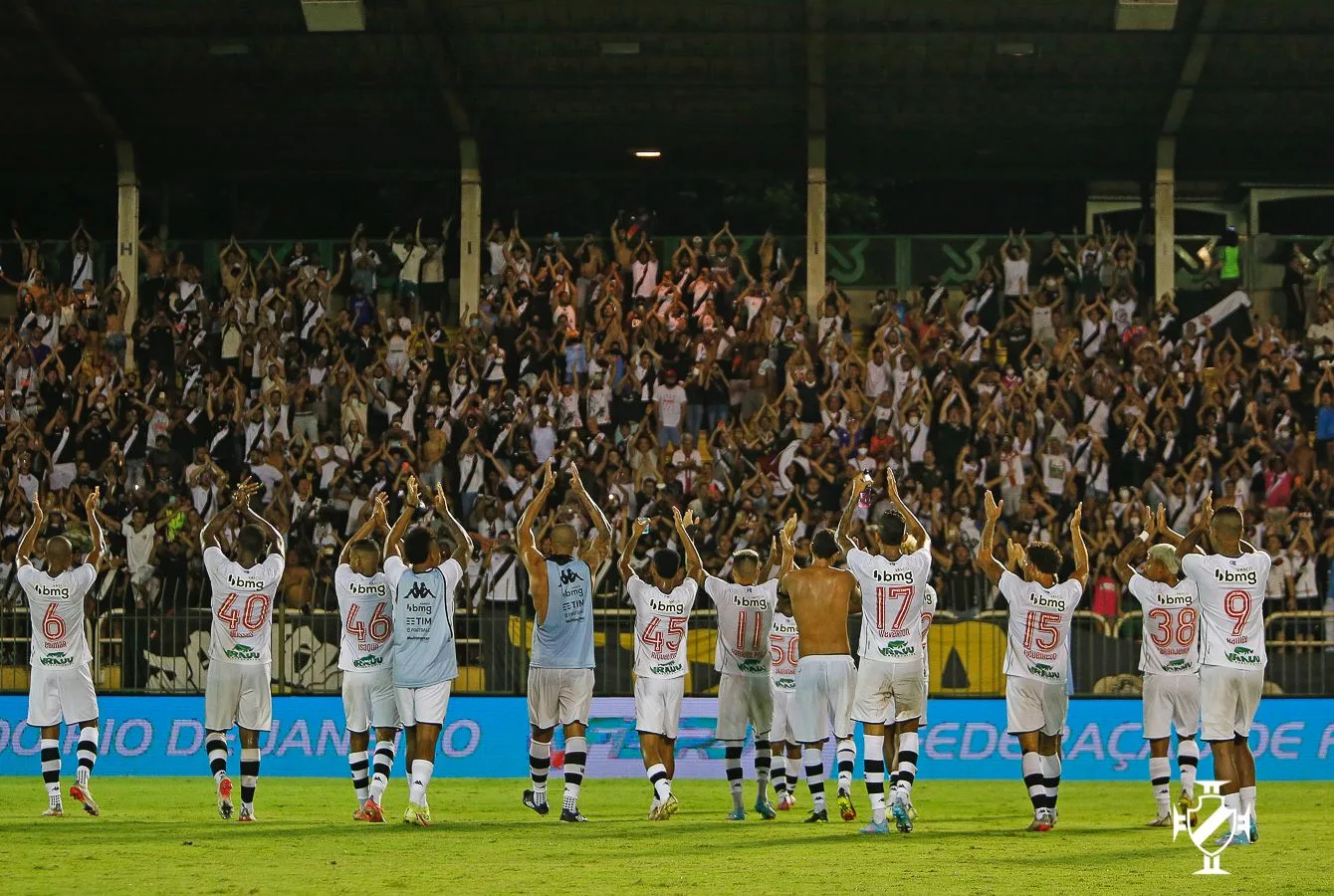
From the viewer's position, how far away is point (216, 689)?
15156mm

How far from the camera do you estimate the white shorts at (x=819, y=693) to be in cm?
1481

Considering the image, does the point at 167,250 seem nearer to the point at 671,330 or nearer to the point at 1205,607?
the point at 671,330

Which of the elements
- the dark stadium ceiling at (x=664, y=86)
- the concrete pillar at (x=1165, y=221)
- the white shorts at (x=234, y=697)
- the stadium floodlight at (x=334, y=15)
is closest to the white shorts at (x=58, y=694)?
the white shorts at (x=234, y=697)

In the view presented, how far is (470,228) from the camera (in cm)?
3044

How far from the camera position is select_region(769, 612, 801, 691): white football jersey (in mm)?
16266

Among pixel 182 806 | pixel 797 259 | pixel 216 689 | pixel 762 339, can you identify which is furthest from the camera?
pixel 797 259

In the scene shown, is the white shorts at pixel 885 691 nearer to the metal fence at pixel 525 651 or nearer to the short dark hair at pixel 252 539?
the short dark hair at pixel 252 539

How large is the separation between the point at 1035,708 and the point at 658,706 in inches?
118

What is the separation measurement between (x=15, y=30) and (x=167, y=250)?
473 cm

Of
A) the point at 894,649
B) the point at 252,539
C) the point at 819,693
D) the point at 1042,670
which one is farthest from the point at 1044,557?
the point at 252,539

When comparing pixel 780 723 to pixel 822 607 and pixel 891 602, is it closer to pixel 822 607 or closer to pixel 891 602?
pixel 822 607

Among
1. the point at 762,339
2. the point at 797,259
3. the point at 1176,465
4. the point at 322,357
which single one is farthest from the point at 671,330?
the point at 1176,465

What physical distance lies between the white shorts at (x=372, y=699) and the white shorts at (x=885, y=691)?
370 cm

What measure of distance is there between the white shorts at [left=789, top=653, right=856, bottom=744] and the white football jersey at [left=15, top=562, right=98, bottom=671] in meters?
5.93
